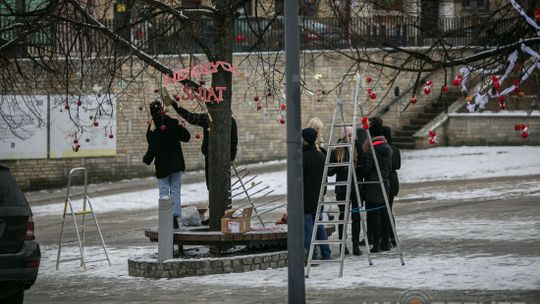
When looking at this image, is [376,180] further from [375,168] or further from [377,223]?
[377,223]

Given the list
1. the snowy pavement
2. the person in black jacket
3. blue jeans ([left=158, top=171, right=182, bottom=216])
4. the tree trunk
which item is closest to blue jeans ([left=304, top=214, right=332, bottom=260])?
the snowy pavement

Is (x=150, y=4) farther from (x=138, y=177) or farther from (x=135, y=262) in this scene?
(x=138, y=177)

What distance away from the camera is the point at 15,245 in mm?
11891

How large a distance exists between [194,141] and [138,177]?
1.88m

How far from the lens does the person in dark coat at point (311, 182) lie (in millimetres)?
15086

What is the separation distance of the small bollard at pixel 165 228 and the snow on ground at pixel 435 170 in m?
10.8

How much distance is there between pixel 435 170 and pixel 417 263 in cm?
A: 1475

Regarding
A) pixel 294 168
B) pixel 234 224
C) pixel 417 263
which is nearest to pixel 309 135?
pixel 234 224

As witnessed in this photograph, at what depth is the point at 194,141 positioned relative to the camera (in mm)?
32312

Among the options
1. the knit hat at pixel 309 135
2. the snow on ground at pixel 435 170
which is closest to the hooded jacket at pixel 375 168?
the knit hat at pixel 309 135

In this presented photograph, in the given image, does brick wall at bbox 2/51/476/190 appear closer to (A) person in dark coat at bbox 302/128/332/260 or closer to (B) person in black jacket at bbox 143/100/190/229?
(B) person in black jacket at bbox 143/100/190/229

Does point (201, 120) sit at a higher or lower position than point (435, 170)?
higher

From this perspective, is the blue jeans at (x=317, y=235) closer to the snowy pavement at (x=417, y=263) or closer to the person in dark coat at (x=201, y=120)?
the snowy pavement at (x=417, y=263)

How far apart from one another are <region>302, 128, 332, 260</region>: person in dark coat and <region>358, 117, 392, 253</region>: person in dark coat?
2.29 feet
